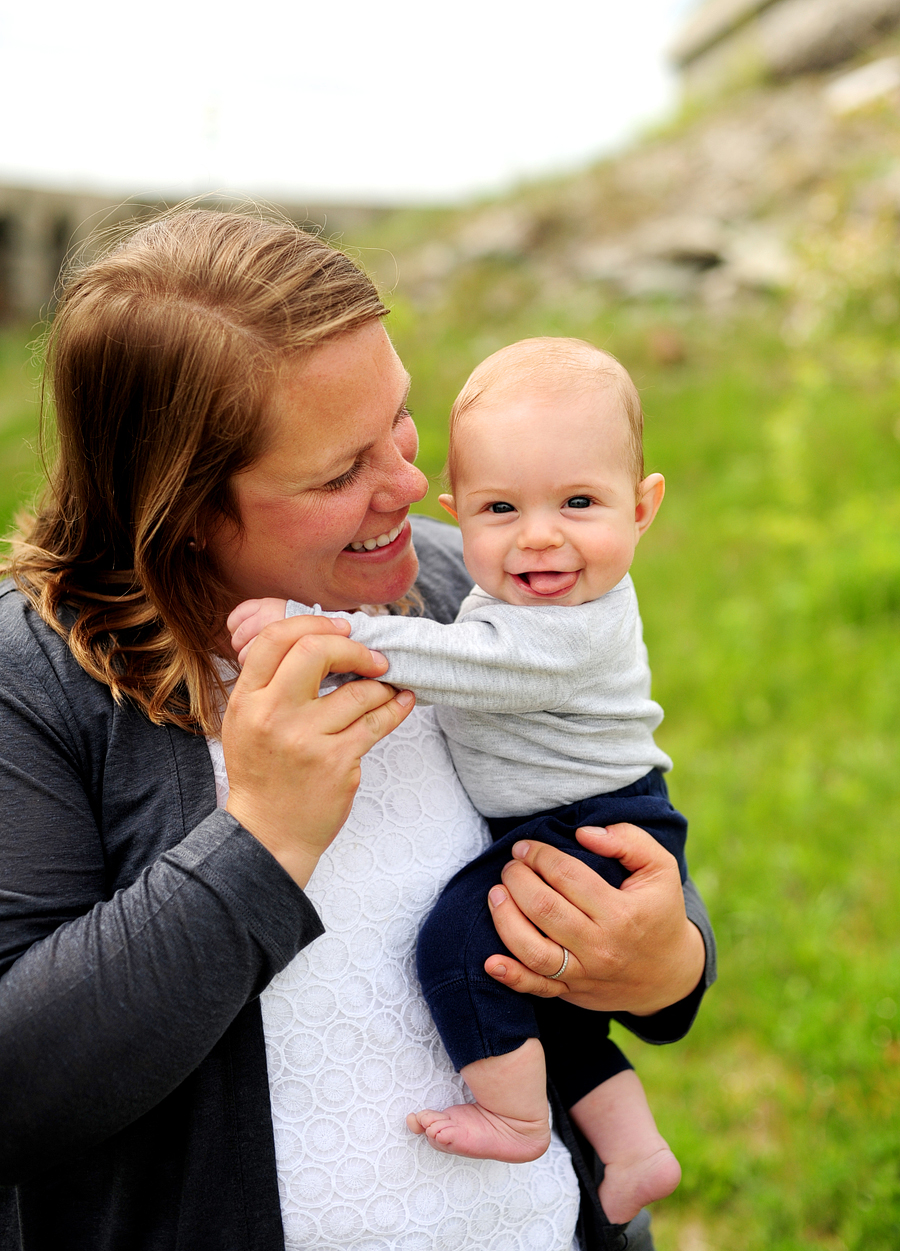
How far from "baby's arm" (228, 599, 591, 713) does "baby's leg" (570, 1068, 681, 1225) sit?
2.10 ft

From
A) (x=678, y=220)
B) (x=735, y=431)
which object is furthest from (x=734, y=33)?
(x=735, y=431)

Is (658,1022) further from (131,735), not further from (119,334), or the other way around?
(119,334)

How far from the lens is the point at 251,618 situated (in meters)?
1.36

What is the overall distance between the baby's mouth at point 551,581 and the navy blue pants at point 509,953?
0.32 meters

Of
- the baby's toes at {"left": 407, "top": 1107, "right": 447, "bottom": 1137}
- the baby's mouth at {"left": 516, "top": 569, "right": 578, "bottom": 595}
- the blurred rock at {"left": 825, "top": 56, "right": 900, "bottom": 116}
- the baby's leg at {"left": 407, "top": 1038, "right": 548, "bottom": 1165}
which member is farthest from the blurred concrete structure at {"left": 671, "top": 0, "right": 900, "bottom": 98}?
the baby's toes at {"left": 407, "top": 1107, "right": 447, "bottom": 1137}

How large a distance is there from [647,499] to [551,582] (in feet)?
0.82

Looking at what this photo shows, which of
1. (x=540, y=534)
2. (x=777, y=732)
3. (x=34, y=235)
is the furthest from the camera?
(x=34, y=235)

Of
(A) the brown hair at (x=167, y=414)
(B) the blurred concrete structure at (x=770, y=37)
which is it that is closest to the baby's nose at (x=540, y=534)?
(A) the brown hair at (x=167, y=414)

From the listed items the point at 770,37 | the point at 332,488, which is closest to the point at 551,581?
the point at 332,488

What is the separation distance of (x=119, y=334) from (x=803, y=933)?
2.45 meters

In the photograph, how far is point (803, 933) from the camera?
292 cm

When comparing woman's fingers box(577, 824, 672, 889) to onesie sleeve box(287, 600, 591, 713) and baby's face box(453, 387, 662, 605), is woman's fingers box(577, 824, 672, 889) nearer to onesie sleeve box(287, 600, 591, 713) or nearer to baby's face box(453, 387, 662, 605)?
onesie sleeve box(287, 600, 591, 713)

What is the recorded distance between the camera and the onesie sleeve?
138 cm

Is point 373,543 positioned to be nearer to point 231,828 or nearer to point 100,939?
point 231,828
